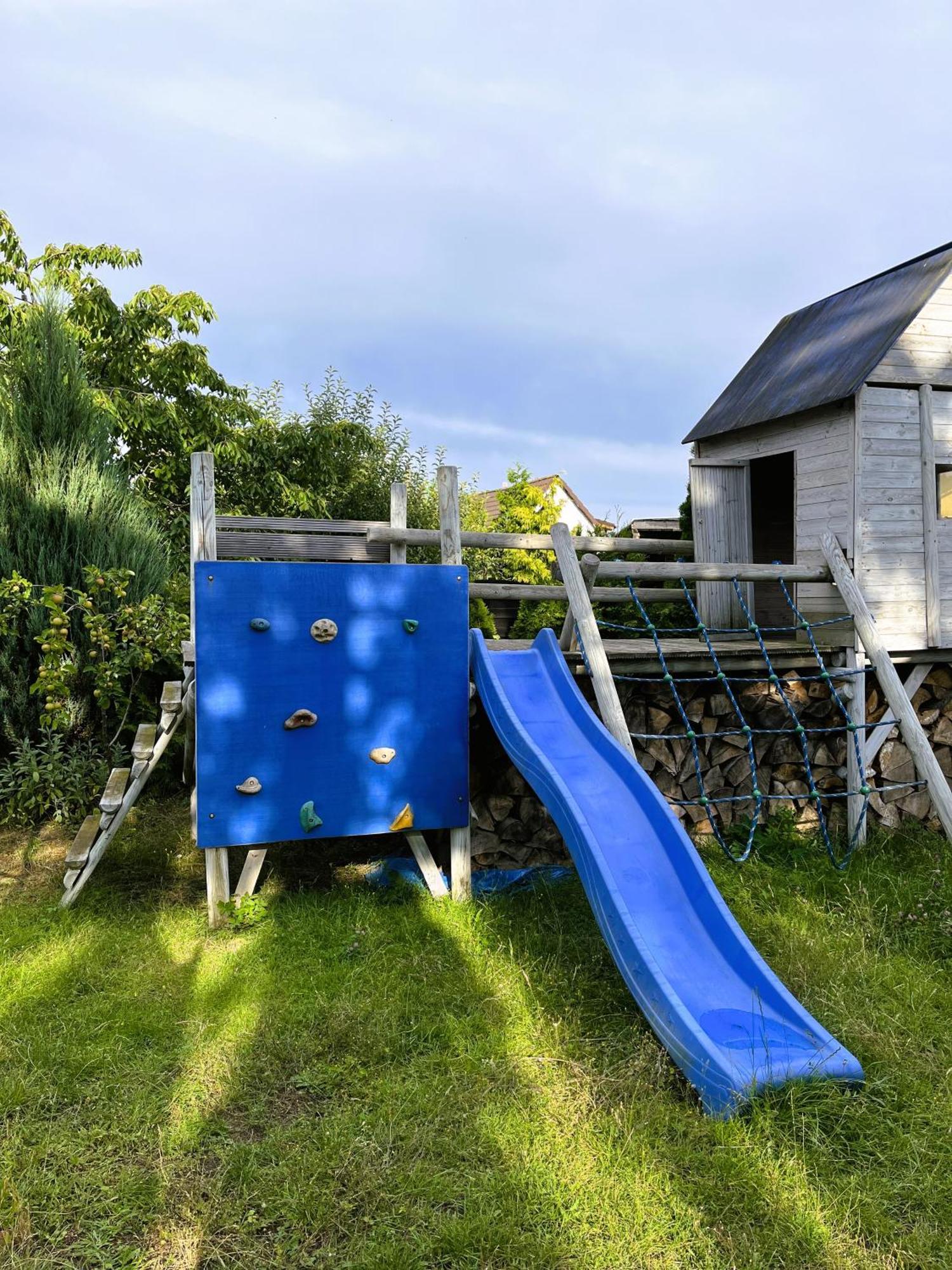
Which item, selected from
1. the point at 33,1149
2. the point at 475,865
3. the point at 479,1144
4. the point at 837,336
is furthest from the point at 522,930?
the point at 837,336

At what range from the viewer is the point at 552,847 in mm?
5648

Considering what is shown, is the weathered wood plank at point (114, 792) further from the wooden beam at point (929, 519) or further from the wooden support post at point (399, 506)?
the wooden beam at point (929, 519)

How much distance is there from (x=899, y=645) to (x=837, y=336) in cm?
279

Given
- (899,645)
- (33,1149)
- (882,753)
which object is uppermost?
(899,645)

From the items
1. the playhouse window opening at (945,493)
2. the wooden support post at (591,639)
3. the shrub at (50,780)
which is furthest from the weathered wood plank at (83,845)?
the playhouse window opening at (945,493)

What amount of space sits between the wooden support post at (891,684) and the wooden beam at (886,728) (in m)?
0.28

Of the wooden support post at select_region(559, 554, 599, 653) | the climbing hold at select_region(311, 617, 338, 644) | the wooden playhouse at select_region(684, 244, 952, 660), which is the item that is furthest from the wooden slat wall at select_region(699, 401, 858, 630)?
the climbing hold at select_region(311, 617, 338, 644)

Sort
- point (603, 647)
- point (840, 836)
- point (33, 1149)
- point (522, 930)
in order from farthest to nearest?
point (840, 836), point (603, 647), point (522, 930), point (33, 1149)

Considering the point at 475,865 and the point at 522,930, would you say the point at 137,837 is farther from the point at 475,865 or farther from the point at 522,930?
the point at 522,930

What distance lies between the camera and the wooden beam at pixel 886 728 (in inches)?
238

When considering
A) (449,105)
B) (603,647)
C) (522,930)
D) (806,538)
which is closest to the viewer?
(522,930)

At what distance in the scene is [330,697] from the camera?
475 cm

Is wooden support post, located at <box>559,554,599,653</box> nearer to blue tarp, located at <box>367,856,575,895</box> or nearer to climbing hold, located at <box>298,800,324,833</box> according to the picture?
blue tarp, located at <box>367,856,575,895</box>

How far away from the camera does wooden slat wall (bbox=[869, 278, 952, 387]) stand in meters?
6.12
